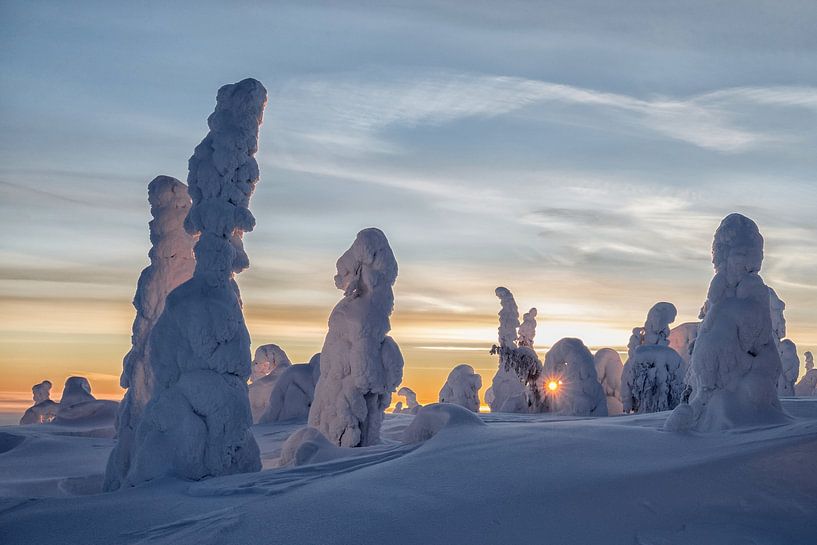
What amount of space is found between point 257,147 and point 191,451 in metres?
5.33

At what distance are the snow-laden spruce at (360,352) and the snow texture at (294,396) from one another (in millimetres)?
6177

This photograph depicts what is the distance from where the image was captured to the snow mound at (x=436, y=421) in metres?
11.1

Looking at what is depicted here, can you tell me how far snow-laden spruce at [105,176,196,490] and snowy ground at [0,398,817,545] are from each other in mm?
7486

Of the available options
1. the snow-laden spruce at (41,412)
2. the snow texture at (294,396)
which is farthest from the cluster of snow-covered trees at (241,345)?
the snow-laden spruce at (41,412)

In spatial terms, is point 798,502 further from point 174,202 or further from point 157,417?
point 174,202

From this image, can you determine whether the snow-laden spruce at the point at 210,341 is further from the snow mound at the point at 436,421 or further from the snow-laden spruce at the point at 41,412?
the snow-laden spruce at the point at 41,412

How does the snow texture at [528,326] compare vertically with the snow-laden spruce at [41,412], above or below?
above

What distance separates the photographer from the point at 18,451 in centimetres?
1802

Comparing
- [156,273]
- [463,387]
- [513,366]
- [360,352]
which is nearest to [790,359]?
[513,366]

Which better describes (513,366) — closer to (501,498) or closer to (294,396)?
(294,396)

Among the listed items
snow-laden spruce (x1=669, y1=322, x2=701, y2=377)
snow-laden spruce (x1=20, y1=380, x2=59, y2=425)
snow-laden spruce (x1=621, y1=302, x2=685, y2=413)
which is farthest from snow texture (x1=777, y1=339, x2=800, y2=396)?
snow-laden spruce (x1=20, y1=380, x2=59, y2=425)

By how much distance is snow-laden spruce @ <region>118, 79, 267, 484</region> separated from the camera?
1119 centimetres

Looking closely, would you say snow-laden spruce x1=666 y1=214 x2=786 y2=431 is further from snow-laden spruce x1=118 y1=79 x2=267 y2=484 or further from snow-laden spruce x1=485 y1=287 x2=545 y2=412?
snow-laden spruce x1=485 y1=287 x2=545 y2=412

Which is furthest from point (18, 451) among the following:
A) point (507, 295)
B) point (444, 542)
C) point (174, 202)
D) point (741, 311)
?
point (507, 295)
